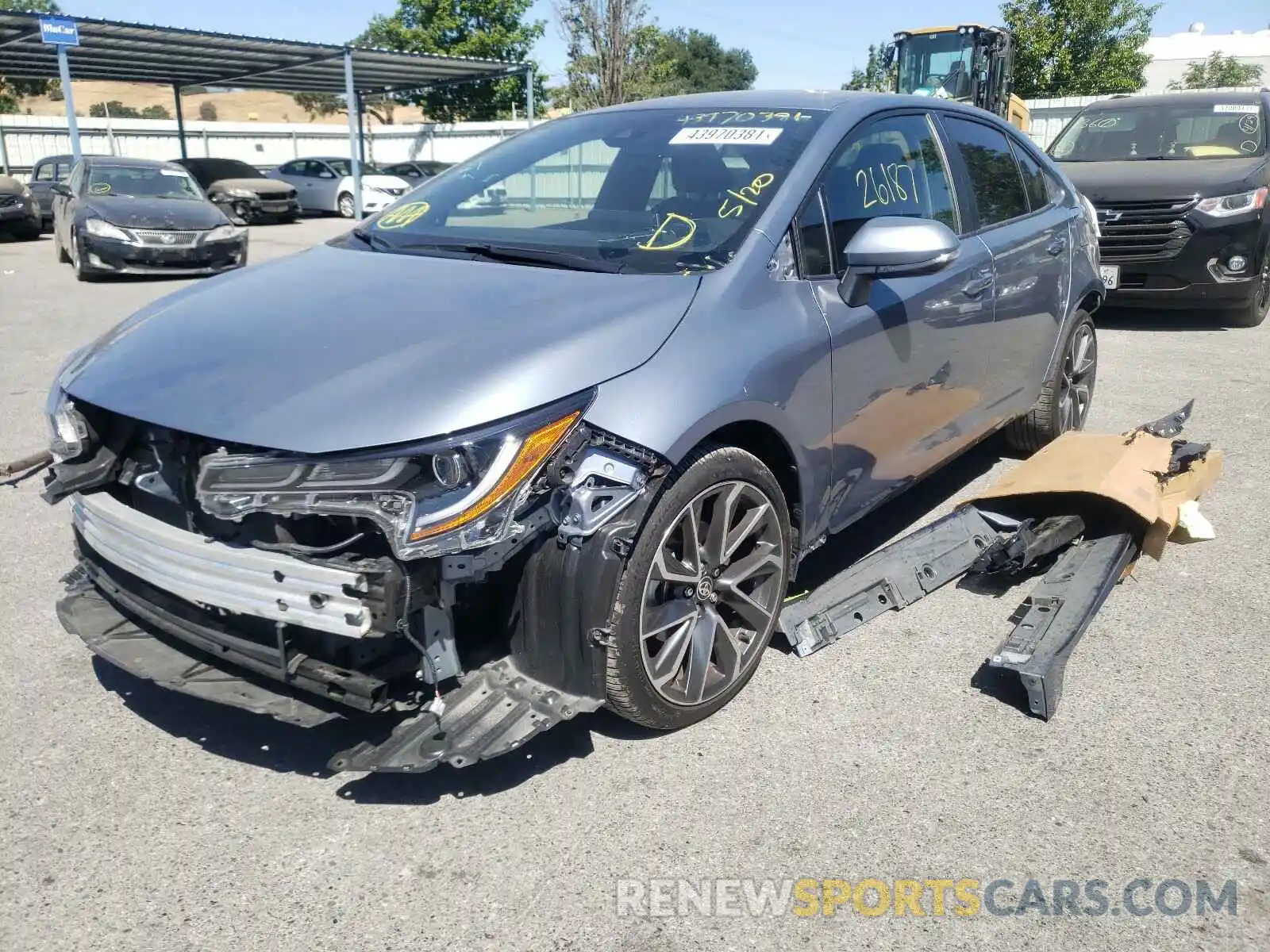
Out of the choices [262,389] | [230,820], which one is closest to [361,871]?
[230,820]

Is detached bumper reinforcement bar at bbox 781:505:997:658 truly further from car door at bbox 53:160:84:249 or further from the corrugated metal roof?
the corrugated metal roof

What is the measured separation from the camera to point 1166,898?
2336 mm

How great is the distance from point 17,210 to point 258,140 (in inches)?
745

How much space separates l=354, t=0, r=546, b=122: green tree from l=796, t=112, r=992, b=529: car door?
38533 millimetres

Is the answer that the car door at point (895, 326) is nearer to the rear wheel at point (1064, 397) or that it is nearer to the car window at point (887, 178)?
the car window at point (887, 178)

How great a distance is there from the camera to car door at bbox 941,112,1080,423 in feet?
14.0

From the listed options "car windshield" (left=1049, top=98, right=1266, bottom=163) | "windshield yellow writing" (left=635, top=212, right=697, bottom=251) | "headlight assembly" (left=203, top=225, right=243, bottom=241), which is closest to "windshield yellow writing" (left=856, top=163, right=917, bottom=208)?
"windshield yellow writing" (left=635, top=212, right=697, bottom=251)

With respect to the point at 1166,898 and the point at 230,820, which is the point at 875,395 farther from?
the point at 230,820

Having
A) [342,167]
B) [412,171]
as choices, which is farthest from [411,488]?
[412,171]

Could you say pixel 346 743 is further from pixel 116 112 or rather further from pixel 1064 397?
pixel 116 112

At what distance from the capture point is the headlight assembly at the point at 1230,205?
28.2ft

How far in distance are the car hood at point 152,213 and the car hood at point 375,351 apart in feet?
35.5

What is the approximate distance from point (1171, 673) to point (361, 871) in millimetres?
2509

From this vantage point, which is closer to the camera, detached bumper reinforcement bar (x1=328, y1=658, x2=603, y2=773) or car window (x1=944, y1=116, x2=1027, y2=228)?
detached bumper reinforcement bar (x1=328, y1=658, x2=603, y2=773)
